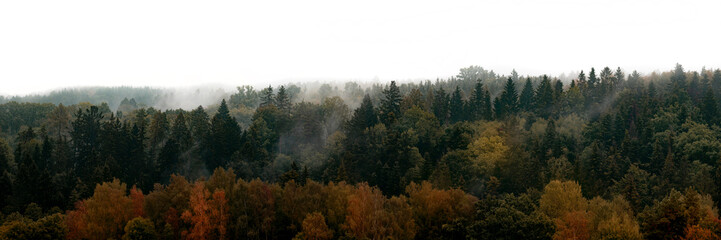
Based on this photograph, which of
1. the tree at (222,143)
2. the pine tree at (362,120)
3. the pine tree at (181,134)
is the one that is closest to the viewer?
the tree at (222,143)

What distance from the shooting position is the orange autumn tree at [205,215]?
68250mm

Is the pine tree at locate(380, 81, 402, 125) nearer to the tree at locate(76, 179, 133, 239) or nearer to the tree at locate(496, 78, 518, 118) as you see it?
the tree at locate(496, 78, 518, 118)

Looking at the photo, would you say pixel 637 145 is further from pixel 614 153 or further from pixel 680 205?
pixel 680 205

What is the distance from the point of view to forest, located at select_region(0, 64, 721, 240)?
66.8 meters

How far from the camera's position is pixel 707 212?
6041 centimetres

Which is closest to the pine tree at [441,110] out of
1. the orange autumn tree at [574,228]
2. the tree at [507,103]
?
the tree at [507,103]

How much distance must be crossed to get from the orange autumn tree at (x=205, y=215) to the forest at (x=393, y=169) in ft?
0.81

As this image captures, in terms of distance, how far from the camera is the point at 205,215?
69125 millimetres

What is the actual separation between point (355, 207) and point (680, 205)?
1484 inches

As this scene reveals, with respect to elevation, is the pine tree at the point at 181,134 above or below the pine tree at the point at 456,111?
below

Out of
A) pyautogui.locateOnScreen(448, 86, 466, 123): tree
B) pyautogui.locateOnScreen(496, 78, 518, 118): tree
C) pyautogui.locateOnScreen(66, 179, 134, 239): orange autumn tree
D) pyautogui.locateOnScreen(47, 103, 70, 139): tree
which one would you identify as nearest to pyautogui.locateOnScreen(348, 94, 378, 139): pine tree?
pyautogui.locateOnScreen(448, 86, 466, 123): tree

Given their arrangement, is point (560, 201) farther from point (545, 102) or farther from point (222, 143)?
point (222, 143)

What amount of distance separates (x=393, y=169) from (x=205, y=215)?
4114cm

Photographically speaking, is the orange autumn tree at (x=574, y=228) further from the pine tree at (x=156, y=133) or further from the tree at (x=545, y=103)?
the pine tree at (x=156, y=133)
